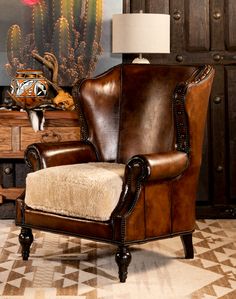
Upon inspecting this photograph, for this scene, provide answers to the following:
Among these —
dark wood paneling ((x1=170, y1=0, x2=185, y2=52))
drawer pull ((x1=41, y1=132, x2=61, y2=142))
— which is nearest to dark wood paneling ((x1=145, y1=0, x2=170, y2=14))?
dark wood paneling ((x1=170, y1=0, x2=185, y2=52))

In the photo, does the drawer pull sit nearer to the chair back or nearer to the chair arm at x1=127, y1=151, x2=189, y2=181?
the chair back

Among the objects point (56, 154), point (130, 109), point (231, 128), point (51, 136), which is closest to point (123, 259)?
point (56, 154)

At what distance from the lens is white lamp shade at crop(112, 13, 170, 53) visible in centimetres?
437

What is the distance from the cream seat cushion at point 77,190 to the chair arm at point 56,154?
116 millimetres

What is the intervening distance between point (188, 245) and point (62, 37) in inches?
75.0

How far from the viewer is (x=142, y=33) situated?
4.37m

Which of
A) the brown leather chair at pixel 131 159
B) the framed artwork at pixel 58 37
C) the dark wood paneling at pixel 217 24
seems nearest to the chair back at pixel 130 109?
the brown leather chair at pixel 131 159

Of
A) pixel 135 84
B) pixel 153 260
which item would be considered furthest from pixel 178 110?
pixel 153 260

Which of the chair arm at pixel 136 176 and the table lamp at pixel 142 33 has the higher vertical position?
the table lamp at pixel 142 33

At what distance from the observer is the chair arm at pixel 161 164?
125 inches

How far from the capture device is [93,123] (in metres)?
3.93

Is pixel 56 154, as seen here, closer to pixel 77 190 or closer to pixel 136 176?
pixel 77 190

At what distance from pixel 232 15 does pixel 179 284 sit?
2274 mm

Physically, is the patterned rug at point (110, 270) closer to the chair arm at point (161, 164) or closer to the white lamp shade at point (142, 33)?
the chair arm at point (161, 164)
